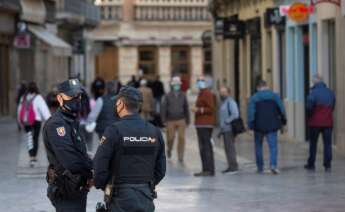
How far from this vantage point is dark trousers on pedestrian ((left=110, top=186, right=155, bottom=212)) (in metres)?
8.80

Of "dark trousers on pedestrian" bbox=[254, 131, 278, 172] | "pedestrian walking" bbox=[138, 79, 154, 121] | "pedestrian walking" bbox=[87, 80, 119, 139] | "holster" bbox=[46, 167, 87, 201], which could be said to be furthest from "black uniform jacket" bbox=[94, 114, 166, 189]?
"pedestrian walking" bbox=[138, 79, 154, 121]

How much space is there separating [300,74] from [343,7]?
5133 mm

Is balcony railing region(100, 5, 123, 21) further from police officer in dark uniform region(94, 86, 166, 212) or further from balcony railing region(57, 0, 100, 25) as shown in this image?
police officer in dark uniform region(94, 86, 166, 212)

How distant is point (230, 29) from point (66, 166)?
28267 millimetres

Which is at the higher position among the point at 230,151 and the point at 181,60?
the point at 181,60

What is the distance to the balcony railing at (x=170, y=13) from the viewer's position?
7056 cm

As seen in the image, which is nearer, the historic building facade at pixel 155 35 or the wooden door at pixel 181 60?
the historic building facade at pixel 155 35

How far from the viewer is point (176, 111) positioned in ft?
77.4

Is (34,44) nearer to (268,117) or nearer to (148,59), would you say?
(148,59)

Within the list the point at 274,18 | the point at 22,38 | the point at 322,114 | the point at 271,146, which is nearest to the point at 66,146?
the point at 271,146

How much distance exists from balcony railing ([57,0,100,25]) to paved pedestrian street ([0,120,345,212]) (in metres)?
31.2

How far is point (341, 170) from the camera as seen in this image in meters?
20.8

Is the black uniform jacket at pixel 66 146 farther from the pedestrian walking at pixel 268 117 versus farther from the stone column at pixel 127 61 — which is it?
the stone column at pixel 127 61

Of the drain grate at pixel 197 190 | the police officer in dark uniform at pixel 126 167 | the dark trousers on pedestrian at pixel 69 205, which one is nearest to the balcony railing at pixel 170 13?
the drain grate at pixel 197 190
